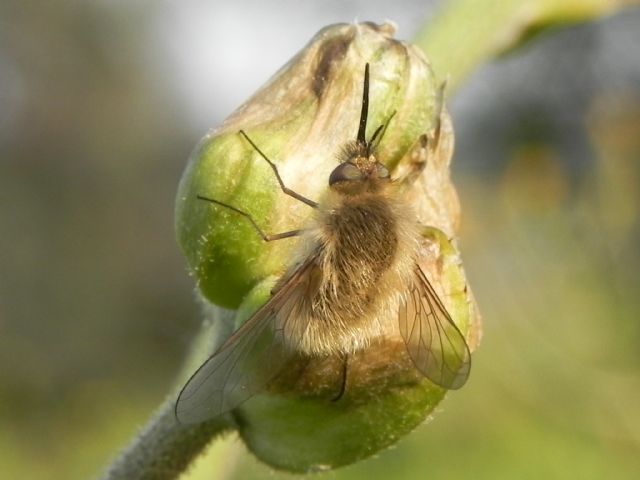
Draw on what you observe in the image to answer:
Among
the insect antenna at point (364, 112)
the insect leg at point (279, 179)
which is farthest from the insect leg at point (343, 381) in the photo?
the insect antenna at point (364, 112)

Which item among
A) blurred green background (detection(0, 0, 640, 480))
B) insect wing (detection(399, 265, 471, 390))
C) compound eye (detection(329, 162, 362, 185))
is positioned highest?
compound eye (detection(329, 162, 362, 185))

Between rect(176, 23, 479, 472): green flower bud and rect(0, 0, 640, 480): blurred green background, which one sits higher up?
rect(176, 23, 479, 472): green flower bud

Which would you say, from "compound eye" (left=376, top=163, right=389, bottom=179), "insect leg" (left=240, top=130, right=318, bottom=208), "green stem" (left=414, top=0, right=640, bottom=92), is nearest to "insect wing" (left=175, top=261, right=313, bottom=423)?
"insect leg" (left=240, top=130, right=318, bottom=208)

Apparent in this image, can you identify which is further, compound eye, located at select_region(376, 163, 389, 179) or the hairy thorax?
compound eye, located at select_region(376, 163, 389, 179)

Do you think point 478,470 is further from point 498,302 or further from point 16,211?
point 16,211

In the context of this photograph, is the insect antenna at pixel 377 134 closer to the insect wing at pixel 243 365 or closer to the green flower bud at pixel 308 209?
the green flower bud at pixel 308 209

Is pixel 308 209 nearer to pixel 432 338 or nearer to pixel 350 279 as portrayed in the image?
pixel 350 279

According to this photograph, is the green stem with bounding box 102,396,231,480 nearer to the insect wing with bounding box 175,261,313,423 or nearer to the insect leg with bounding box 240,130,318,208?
the insect wing with bounding box 175,261,313,423
